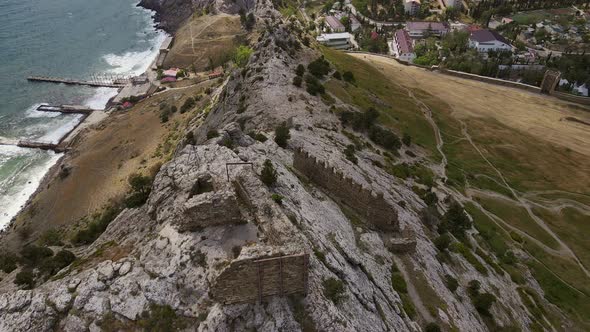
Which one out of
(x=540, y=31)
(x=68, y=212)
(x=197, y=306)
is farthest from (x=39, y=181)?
(x=540, y=31)

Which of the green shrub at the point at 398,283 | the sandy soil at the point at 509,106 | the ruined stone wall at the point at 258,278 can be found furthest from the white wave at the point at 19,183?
the sandy soil at the point at 509,106

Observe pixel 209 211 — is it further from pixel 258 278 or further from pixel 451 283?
pixel 451 283

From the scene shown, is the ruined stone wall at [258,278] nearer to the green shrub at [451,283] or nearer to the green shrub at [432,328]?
the green shrub at [432,328]

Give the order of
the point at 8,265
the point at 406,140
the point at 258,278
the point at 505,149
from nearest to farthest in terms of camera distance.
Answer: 1. the point at 258,278
2. the point at 8,265
3. the point at 406,140
4. the point at 505,149

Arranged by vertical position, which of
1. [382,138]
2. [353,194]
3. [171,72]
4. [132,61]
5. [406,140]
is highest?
[353,194]

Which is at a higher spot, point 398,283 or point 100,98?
point 398,283

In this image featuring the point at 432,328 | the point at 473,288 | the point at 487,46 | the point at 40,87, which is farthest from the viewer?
the point at 487,46

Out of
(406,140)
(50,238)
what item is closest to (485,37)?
(406,140)
